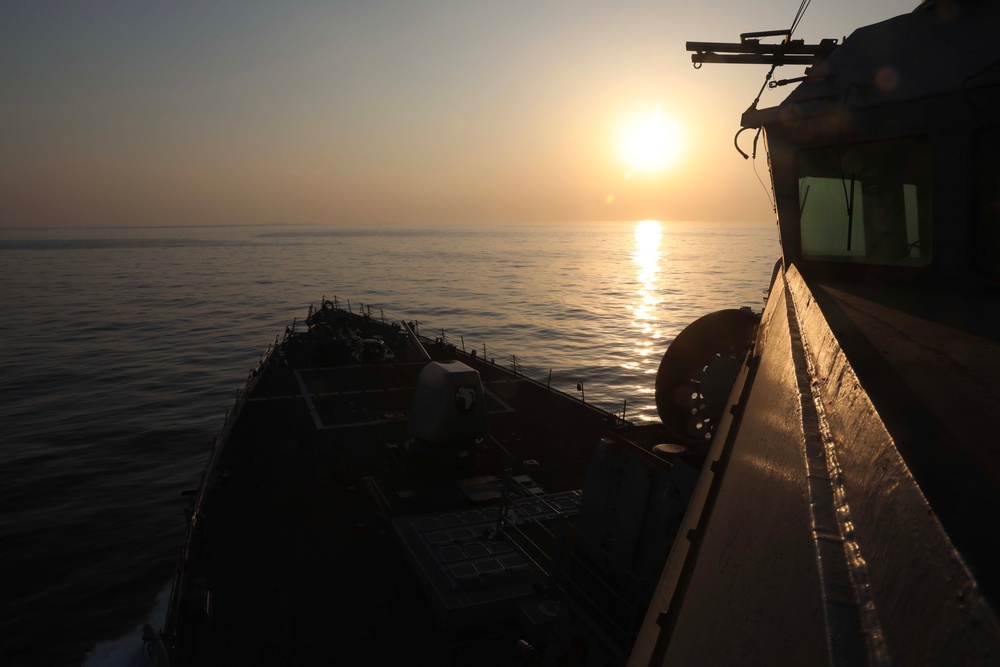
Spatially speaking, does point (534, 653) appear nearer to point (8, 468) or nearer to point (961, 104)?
point (961, 104)

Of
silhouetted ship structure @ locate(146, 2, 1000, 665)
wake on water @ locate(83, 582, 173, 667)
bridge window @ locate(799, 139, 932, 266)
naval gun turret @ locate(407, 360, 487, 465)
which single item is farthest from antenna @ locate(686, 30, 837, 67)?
wake on water @ locate(83, 582, 173, 667)

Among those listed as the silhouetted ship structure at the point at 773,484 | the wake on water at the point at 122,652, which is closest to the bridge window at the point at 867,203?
the silhouetted ship structure at the point at 773,484

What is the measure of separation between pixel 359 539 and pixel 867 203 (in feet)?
48.1

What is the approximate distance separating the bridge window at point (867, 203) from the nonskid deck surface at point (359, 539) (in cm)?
830

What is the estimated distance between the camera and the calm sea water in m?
22.6

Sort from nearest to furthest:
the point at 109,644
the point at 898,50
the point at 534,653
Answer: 1. the point at 898,50
2. the point at 534,653
3. the point at 109,644

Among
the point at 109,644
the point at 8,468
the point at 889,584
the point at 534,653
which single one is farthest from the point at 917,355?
the point at 8,468

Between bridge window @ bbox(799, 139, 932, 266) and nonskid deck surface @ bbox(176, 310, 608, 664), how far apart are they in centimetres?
830

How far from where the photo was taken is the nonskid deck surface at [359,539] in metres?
12.8

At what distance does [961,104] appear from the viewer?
228 inches

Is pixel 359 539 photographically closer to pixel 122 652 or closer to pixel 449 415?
pixel 449 415

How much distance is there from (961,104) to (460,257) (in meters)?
189

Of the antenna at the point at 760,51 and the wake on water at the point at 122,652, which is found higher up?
the antenna at the point at 760,51

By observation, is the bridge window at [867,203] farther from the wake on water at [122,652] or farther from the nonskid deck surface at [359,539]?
the wake on water at [122,652]
